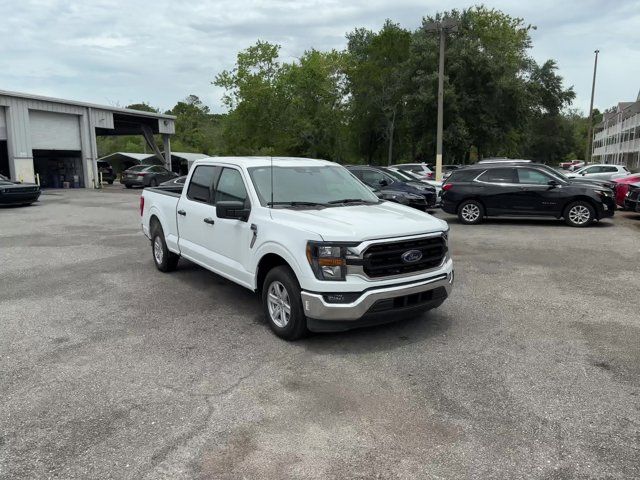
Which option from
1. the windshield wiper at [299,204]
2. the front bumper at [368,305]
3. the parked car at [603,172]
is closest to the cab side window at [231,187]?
the windshield wiper at [299,204]

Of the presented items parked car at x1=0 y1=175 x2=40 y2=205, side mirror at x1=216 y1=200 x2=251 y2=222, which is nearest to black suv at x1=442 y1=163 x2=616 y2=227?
side mirror at x1=216 y1=200 x2=251 y2=222

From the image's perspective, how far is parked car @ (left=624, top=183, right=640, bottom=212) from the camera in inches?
551

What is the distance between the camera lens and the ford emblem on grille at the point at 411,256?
492 centimetres

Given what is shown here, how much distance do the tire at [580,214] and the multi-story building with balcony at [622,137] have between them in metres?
57.2

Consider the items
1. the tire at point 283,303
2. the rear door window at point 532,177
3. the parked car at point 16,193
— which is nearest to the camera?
the tire at point 283,303

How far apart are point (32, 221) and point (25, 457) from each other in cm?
1453

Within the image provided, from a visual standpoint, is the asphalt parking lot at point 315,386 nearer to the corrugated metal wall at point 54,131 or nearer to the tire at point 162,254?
the tire at point 162,254

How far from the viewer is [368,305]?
15.3 feet

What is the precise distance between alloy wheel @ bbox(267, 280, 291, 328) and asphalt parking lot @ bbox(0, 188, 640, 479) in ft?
0.80

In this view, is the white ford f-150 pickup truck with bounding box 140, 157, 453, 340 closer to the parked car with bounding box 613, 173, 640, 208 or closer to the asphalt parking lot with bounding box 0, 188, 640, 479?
the asphalt parking lot with bounding box 0, 188, 640, 479

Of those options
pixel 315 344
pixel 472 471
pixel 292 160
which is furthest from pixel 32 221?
pixel 472 471

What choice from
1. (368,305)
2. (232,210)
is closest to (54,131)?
(232,210)

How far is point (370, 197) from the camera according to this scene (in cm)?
627

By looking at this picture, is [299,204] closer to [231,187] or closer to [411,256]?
[231,187]
